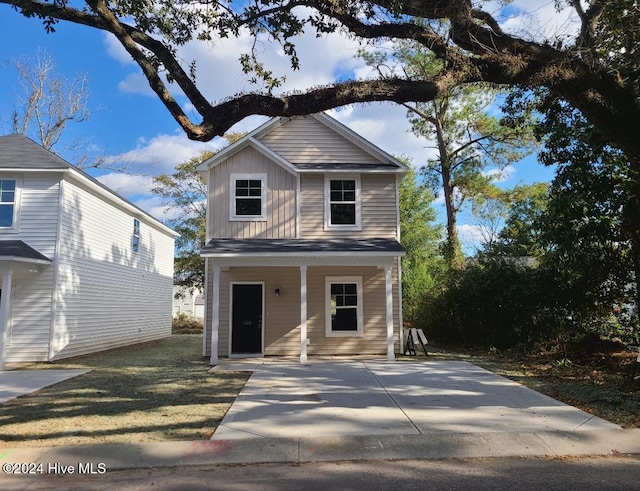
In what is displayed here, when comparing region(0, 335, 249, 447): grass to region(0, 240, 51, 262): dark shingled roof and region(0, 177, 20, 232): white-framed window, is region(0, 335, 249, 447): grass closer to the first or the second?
region(0, 240, 51, 262): dark shingled roof

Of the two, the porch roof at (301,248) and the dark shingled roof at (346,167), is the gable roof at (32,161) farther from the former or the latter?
the dark shingled roof at (346,167)

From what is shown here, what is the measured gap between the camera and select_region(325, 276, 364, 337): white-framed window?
14.0 meters

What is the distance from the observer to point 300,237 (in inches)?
562

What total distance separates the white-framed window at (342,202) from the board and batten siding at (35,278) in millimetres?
7922

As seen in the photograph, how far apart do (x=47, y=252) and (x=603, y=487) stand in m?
13.8

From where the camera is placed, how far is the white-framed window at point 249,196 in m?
14.4

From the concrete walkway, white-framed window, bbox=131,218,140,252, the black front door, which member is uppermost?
white-framed window, bbox=131,218,140,252

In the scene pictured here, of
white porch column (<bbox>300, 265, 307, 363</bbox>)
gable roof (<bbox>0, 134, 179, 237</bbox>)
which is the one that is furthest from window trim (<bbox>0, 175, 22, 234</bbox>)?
white porch column (<bbox>300, 265, 307, 363</bbox>)

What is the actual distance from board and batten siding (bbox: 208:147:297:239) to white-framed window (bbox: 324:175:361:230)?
1.06 m

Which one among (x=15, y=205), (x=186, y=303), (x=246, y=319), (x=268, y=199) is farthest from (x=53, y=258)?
(x=186, y=303)

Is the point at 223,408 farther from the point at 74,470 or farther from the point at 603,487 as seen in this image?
the point at 603,487

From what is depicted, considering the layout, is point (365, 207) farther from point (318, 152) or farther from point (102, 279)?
point (102, 279)

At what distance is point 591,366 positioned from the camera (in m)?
11.0

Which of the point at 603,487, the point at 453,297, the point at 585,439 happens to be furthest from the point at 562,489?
the point at 453,297
